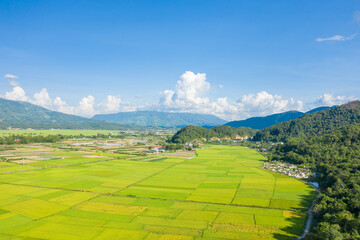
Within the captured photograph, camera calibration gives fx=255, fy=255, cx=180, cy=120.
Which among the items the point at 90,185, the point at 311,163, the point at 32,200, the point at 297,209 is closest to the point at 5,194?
the point at 32,200

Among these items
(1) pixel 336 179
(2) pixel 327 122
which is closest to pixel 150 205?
(1) pixel 336 179

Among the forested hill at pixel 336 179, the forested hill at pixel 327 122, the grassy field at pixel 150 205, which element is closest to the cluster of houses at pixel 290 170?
the forested hill at pixel 336 179

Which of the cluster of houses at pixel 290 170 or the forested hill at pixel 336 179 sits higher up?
the forested hill at pixel 336 179

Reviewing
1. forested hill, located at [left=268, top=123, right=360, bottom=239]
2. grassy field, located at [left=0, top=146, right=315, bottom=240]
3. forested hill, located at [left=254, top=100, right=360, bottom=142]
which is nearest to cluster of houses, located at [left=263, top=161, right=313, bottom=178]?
forested hill, located at [left=268, top=123, right=360, bottom=239]

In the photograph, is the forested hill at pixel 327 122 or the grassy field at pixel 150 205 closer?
the grassy field at pixel 150 205

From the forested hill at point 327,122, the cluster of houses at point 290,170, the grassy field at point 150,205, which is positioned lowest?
the grassy field at point 150,205

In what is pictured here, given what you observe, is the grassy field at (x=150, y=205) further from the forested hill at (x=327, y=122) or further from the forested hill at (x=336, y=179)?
the forested hill at (x=327, y=122)
